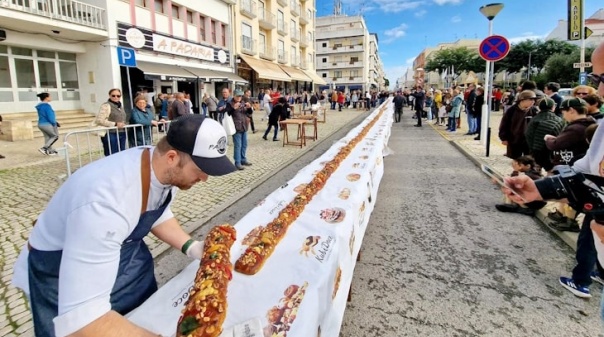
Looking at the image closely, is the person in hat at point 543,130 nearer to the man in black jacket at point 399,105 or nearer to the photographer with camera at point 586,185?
the photographer with camera at point 586,185

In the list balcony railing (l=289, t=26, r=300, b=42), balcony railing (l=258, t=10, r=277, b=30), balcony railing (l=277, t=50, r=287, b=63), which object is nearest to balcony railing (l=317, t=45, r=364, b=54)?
balcony railing (l=289, t=26, r=300, b=42)

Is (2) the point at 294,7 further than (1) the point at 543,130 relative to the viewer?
Yes

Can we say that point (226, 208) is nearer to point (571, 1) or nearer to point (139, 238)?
point (139, 238)

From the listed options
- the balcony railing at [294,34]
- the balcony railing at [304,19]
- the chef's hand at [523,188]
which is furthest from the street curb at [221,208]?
the balcony railing at [304,19]

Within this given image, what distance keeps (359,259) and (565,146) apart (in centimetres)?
281

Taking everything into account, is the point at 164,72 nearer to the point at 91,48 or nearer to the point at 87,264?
the point at 91,48

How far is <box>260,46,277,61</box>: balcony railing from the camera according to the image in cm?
3264

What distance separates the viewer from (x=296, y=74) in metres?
39.0

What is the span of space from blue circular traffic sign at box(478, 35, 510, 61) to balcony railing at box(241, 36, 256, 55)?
2232 centimetres

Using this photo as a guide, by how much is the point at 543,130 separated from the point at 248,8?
28870mm

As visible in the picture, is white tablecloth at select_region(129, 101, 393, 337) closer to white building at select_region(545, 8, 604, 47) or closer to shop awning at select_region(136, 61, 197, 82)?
shop awning at select_region(136, 61, 197, 82)

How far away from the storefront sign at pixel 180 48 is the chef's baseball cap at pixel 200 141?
19.6m

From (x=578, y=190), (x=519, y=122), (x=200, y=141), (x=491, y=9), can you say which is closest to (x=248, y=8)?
(x=491, y=9)

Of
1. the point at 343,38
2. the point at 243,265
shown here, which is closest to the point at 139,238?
the point at 243,265
